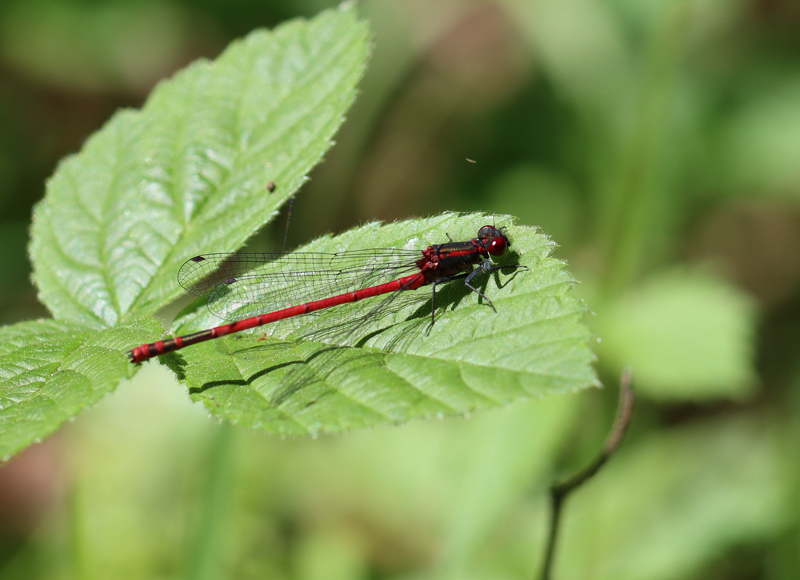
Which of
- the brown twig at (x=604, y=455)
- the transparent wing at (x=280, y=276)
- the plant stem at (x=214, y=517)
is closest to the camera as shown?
the brown twig at (x=604, y=455)

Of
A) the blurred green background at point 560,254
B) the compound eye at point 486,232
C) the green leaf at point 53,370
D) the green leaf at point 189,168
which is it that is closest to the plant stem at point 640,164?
the blurred green background at point 560,254

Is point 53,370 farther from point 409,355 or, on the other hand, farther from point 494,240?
point 494,240

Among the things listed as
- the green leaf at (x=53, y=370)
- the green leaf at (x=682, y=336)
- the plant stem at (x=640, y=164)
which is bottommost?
the green leaf at (x=53, y=370)

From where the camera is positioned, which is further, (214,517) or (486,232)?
(214,517)

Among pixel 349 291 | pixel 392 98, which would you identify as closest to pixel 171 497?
pixel 349 291

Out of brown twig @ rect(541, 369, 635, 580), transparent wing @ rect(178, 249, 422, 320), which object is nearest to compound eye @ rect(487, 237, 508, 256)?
transparent wing @ rect(178, 249, 422, 320)

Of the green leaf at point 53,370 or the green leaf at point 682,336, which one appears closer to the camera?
the green leaf at point 53,370

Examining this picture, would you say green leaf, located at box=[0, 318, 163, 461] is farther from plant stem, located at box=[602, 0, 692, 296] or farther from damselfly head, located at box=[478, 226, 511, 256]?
plant stem, located at box=[602, 0, 692, 296]

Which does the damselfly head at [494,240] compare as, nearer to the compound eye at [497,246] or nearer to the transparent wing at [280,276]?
the compound eye at [497,246]

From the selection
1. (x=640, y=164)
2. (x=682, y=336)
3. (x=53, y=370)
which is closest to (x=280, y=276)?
(x=53, y=370)
